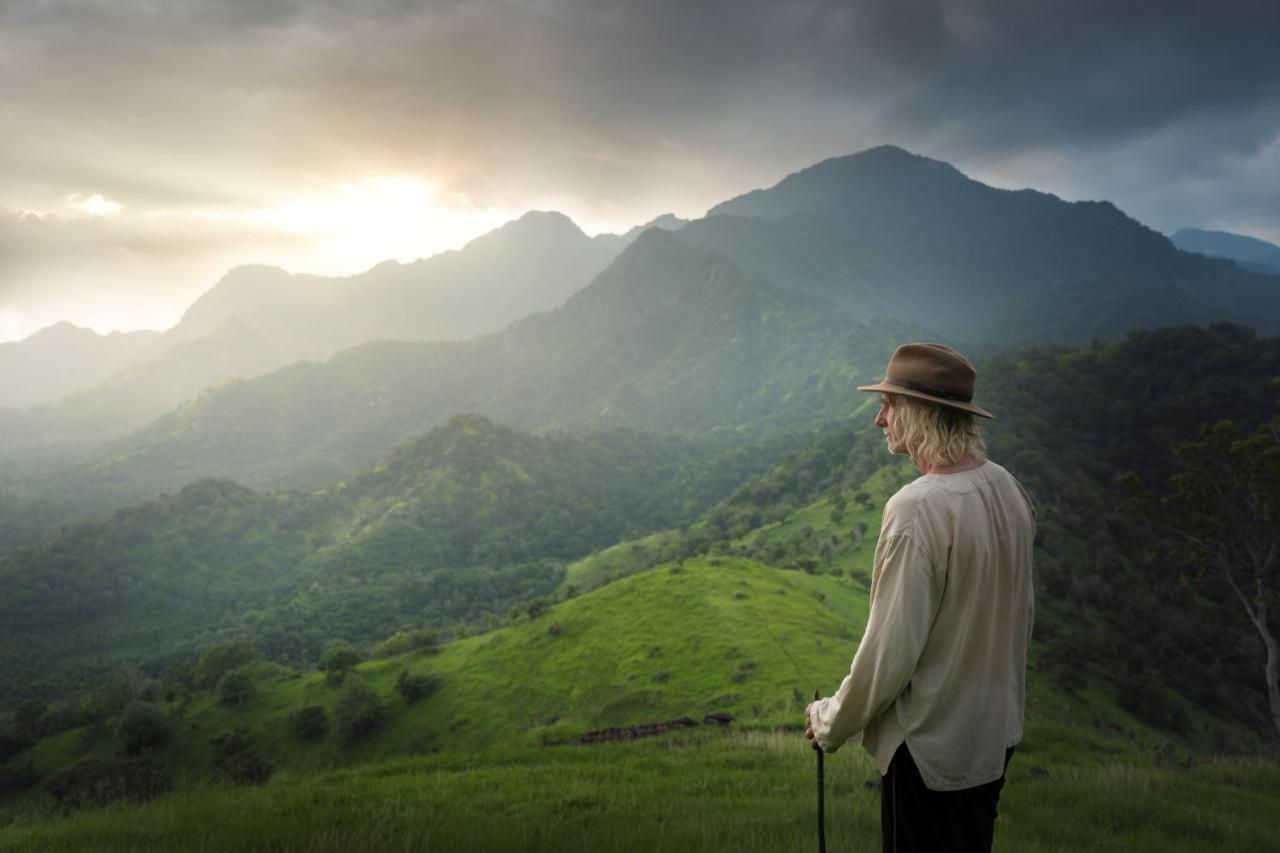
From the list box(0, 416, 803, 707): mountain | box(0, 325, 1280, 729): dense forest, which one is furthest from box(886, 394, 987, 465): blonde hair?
box(0, 416, 803, 707): mountain

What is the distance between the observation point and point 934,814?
8.23 feet

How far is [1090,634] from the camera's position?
47562 mm

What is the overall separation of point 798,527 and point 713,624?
4290 centimetres

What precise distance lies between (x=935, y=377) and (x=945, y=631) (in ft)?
3.40

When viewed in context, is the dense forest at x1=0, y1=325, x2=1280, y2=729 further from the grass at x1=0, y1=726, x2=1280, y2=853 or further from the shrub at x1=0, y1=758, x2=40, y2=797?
the shrub at x1=0, y1=758, x2=40, y2=797

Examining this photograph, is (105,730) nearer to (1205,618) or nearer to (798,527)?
(798,527)

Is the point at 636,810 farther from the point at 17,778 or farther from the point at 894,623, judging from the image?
the point at 17,778

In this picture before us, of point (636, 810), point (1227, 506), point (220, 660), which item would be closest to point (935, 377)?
point (636, 810)

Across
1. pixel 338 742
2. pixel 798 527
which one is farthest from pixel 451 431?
pixel 338 742

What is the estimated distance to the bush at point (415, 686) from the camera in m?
45.3

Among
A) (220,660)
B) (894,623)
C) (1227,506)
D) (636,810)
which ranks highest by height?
(894,623)

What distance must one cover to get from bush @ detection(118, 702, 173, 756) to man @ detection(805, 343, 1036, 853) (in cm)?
6563

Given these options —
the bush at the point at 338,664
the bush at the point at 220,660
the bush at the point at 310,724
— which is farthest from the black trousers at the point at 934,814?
the bush at the point at 220,660

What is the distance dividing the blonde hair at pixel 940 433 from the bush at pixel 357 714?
Result: 49.9 meters
